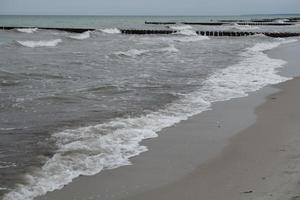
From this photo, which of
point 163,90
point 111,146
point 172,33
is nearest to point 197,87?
point 163,90

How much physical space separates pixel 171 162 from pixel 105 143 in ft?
4.35

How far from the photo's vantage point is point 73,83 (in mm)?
14586

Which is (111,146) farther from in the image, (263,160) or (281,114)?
(281,114)

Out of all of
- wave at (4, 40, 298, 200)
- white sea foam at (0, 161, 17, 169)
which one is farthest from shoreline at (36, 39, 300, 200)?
white sea foam at (0, 161, 17, 169)

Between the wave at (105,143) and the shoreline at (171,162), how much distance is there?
0.19m

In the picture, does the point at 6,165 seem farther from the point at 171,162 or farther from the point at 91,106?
the point at 91,106

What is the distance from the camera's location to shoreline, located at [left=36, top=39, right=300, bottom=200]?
539 centimetres

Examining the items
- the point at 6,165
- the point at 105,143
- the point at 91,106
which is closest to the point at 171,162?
the point at 105,143

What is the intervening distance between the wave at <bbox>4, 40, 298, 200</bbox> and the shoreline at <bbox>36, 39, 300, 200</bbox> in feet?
0.64

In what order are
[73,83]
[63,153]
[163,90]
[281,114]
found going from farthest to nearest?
1. [73,83]
2. [163,90]
3. [281,114]
4. [63,153]

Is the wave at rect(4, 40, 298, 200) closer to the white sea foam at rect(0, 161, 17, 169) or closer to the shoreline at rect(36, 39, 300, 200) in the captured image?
the shoreline at rect(36, 39, 300, 200)

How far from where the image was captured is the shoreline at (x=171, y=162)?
17.7 feet

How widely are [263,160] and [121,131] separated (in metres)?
2.76

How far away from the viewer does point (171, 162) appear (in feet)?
21.6
